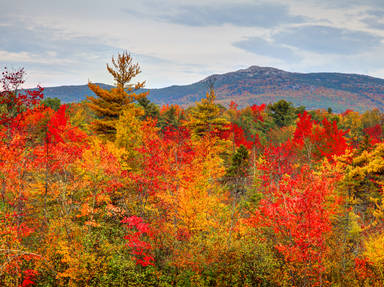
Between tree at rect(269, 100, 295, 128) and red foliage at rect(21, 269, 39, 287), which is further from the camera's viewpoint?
tree at rect(269, 100, 295, 128)

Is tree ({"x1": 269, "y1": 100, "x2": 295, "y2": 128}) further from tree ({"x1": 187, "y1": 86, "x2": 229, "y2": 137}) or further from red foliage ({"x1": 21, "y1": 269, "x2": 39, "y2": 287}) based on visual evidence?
red foliage ({"x1": 21, "y1": 269, "x2": 39, "y2": 287})

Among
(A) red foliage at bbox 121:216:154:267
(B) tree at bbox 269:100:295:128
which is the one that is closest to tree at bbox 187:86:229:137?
(A) red foliage at bbox 121:216:154:267

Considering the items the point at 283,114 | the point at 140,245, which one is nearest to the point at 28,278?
the point at 140,245

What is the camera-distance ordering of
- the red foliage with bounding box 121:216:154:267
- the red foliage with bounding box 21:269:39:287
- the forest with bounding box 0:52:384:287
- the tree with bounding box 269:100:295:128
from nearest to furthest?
1. the red foliage with bounding box 21:269:39:287
2. the forest with bounding box 0:52:384:287
3. the red foliage with bounding box 121:216:154:267
4. the tree with bounding box 269:100:295:128

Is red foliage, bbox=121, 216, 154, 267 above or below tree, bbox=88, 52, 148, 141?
below

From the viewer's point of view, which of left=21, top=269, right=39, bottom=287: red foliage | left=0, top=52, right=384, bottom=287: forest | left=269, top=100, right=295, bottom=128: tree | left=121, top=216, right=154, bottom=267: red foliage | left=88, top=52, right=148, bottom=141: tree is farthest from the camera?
left=269, top=100, right=295, bottom=128: tree

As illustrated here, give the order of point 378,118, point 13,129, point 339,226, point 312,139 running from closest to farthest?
1. point 13,129
2. point 339,226
3. point 312,139
4. point 378,118

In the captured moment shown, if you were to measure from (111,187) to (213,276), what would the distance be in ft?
28.6

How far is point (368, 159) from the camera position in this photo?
21047 millimetres

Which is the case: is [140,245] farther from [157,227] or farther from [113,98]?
[113,98]

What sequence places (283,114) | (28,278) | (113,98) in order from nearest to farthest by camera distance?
(28,278) → (113,98) → (283,114)

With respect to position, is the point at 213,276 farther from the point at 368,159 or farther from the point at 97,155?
the point at 368,159

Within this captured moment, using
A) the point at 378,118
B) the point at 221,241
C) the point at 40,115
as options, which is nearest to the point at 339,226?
the point at 221,241

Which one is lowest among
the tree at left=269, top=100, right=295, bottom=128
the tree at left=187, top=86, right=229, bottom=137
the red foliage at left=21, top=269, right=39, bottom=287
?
the red foliage at left=21, top=269, right=39, bottom=287
